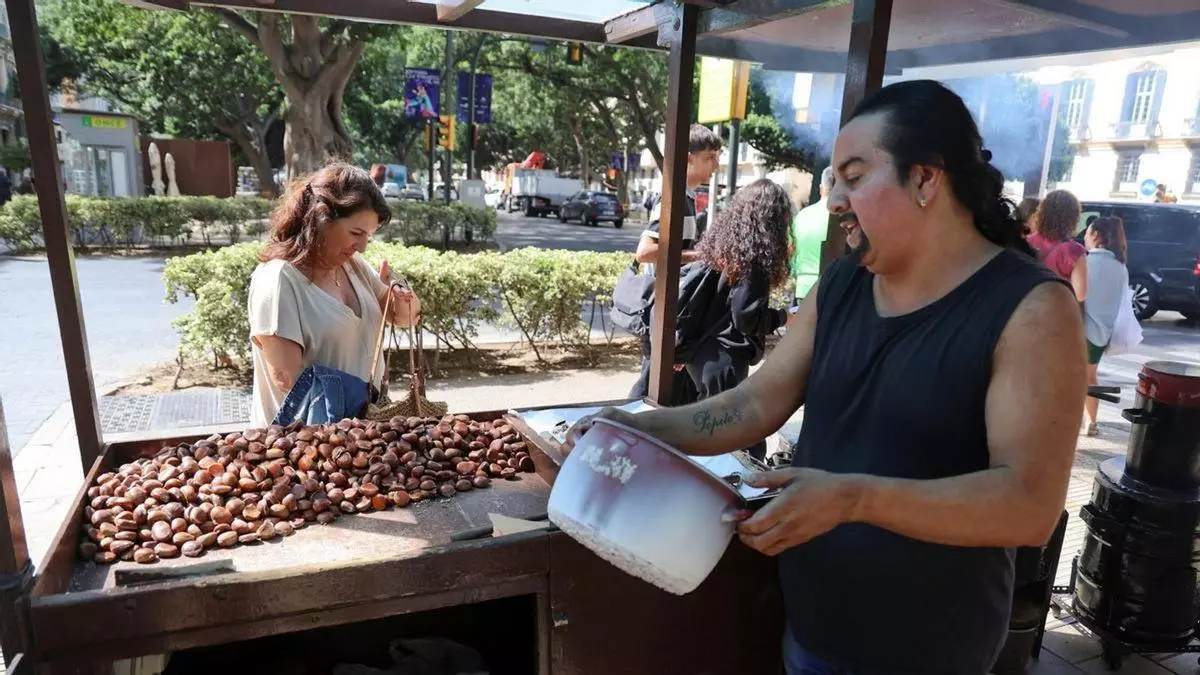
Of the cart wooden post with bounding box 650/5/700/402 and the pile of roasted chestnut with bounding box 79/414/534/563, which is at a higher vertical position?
the cart wooden post with bounding box 650/5/700/402

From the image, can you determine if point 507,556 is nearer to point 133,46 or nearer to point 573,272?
point 573,272

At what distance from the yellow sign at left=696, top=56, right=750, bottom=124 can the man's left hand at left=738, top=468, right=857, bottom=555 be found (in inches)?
257

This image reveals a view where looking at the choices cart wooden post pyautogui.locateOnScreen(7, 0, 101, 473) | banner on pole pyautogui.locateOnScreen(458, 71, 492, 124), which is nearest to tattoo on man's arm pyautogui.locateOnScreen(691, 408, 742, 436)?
cart wooden post pyautogui.locateOnScreen(7, 0, 101, 473)

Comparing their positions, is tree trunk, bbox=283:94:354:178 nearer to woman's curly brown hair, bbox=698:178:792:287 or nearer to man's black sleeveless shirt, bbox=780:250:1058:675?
woman's curly brown hair, bbox=698:178:792:287

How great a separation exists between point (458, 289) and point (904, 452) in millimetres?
5481

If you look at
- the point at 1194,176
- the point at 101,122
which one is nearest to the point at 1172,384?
the point at 101,122

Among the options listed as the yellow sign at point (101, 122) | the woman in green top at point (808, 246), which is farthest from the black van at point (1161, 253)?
the yellow sign at point (101, 122)

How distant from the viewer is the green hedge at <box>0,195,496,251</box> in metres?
13.6

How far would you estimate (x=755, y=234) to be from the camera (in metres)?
3.35

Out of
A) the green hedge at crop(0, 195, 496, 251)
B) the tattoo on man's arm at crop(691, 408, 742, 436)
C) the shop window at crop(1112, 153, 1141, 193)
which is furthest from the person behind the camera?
the shop window at crop(1112, 153, 1141, 193)

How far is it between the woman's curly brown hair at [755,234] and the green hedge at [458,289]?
135 inches

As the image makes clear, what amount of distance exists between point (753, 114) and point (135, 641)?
2496 centimetres

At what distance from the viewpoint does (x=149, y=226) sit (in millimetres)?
14070

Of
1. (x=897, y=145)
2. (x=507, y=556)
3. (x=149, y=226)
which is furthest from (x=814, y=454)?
(x=149, y=226)
